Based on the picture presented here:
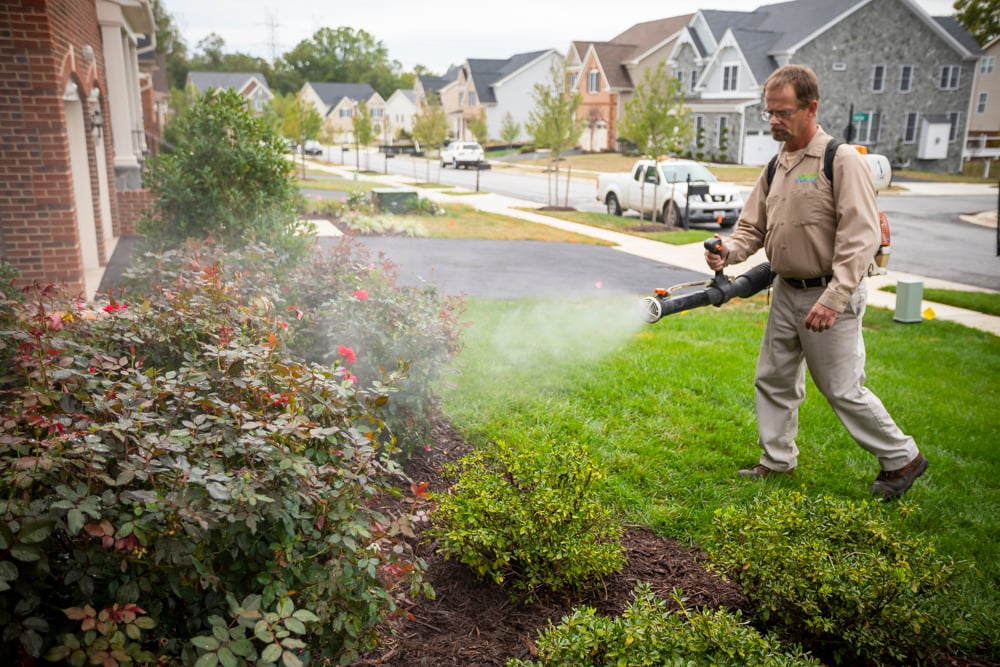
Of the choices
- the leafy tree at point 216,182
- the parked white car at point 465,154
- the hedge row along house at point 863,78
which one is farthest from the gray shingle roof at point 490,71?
the leafy tree at point 216,182

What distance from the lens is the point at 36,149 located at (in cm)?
783

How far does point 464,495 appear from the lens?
3.55m

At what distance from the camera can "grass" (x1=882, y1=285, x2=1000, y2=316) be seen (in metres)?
10.0

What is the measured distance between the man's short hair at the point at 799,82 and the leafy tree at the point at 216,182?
4.44 meters

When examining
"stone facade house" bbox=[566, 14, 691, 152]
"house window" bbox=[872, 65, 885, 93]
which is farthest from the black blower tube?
"stone facade house" bbox=[566, 14, 691, 152]

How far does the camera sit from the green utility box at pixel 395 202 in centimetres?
2016

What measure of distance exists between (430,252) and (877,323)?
8.05m

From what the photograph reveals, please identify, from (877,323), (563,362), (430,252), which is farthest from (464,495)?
(430,252)

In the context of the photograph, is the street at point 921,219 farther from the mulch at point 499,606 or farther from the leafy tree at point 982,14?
the mulch at point 499,606

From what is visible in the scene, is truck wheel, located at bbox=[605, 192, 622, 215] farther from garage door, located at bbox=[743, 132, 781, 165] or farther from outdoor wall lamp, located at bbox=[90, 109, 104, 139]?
garage door, located at bbox=[743, 132, 781, 165]

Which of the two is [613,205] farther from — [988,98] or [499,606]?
[988,98]

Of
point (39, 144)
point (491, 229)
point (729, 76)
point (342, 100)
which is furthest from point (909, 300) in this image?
point (342, 100)

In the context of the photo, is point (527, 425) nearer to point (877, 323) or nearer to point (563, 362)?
point (563, 362)

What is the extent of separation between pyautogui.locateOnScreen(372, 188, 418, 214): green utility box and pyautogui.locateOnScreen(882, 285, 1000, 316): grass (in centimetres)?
1251
